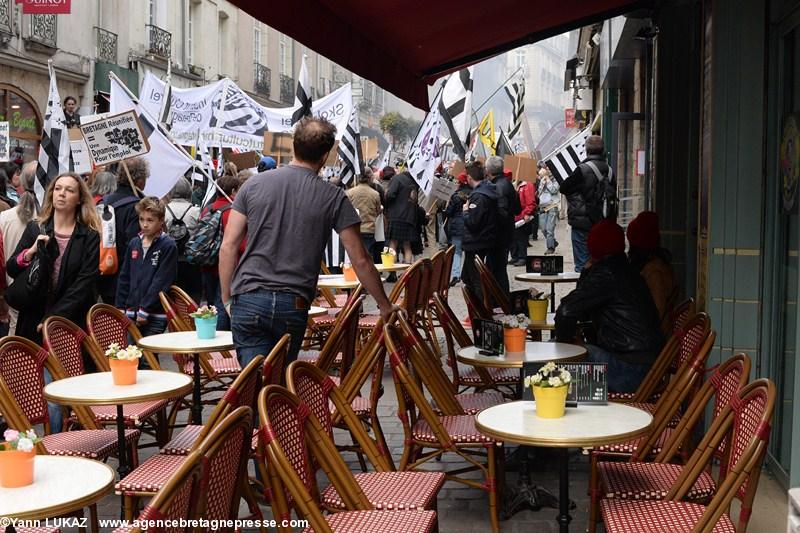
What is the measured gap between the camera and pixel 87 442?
205 inches

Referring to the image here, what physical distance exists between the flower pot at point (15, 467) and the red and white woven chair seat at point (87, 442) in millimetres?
1522

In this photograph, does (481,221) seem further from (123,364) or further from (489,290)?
(123,364)

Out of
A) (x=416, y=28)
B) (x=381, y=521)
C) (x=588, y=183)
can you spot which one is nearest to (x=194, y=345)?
(x=381, y=521)

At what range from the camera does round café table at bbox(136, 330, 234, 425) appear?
6.20m

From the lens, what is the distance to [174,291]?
770 cm

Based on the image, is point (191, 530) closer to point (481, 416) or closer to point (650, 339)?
point (481, 416)

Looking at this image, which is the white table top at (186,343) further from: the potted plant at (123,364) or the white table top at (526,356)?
the white table top at (526,356)

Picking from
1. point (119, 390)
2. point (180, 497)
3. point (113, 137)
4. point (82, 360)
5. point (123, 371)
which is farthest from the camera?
point (113, 137)

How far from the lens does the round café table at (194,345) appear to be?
620 centimetres

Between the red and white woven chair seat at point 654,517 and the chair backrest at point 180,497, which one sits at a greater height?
the chair backrest at point 180,497

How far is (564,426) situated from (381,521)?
A: 85cm

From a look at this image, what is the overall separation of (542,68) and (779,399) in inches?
4000

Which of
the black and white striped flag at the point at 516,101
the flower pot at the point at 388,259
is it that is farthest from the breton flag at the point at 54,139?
the black and white striped flag at the point at 516,101

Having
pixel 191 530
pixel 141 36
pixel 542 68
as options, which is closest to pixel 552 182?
pixel 141 36
